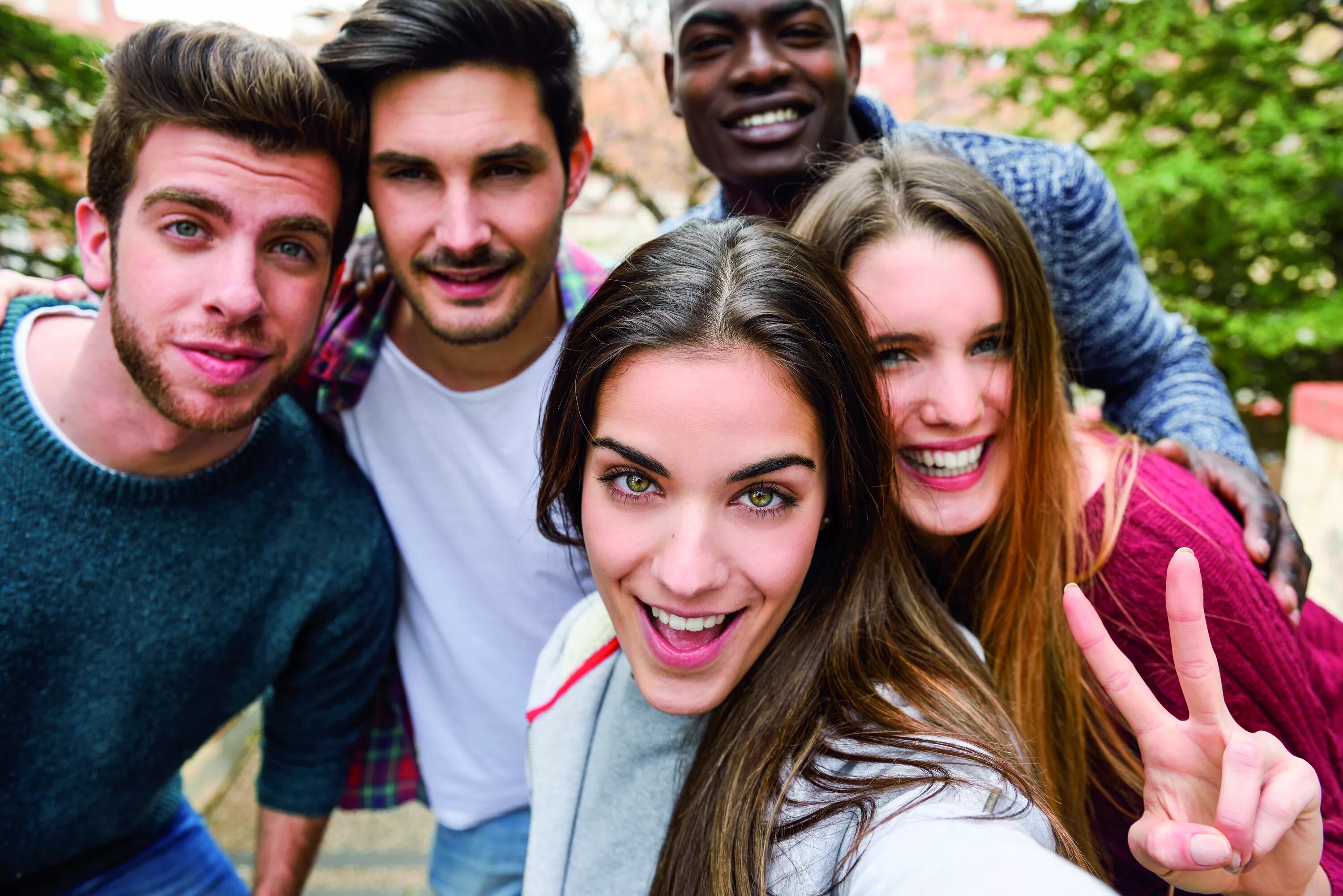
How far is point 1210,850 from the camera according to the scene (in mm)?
1221

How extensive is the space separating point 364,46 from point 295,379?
85 centimetres

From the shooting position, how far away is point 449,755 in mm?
2678

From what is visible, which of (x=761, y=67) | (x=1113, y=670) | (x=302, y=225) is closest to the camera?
(x=1113, y=670)

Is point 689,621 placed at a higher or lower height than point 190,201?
lower

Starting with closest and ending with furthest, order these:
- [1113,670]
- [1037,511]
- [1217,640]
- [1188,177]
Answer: [1113,670] → [1217,640] → [1037,511] → [1188,177]

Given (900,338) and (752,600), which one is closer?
(752,600)

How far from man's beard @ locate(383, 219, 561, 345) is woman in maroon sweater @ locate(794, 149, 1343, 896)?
2.66 feet

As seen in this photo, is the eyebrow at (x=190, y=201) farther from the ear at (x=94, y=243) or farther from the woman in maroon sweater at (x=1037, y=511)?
the woman in maroon sweater at (x=1037, y=511)

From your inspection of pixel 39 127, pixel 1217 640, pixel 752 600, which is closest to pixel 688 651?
pixel 752 600

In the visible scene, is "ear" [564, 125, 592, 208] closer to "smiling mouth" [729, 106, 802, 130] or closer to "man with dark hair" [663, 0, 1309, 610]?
"man with dark hair" [663, 0, 1309, 610]

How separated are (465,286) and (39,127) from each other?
136 inches

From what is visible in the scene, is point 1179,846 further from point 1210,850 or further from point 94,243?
point 94,243

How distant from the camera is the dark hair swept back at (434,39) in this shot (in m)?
2.28

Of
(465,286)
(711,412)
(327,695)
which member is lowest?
(327,695)
